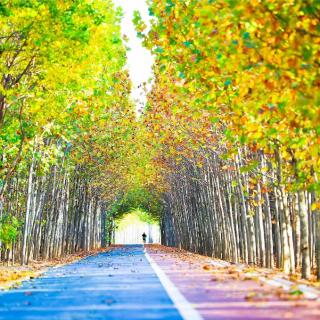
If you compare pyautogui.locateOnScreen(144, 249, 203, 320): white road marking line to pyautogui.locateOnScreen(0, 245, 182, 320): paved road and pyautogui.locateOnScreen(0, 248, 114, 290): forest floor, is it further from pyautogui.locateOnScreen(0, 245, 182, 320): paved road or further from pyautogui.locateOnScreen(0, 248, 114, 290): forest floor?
pyautogui.locateOnScreen(0, 248, 114, 290): forest floor

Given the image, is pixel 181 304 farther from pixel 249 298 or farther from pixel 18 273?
pixel 18 273

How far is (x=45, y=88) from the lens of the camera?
24.0 meters

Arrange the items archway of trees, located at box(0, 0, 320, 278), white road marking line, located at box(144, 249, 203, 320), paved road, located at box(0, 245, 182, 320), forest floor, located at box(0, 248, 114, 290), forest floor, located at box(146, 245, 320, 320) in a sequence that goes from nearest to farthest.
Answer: white road marking line, located at box(144, 249, 203, 320), forest floor, located at box(146, 245, 320, 320), paved road, located at box(0, 245, 182, 320), archway of trees, located at box(0, 0, 320, 278), forest floor, located at box(0, 248, 114, 290)

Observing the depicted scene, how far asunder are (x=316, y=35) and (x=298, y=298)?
159 inches

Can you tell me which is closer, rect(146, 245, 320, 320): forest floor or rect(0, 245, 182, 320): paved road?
rect(146, 245, 320, 320): forest floor

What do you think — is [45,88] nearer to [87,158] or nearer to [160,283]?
[160,283]

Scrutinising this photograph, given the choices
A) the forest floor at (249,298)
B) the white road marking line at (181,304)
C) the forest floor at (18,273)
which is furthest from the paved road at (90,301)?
the forest floor at (18,273)

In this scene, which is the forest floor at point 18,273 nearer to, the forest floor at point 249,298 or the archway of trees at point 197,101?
the archway of trees at point 197,101

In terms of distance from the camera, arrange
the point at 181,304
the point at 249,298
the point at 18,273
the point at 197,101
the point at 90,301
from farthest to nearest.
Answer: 1. the point at 18,273
2. the point at 197,101
3. the point at 90,301
4. the point at 249,298
5. the point at 181,304

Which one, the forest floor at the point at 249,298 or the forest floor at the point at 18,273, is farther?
the forest floor at the point at 18,273

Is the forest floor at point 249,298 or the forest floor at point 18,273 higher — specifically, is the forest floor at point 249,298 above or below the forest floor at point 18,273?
below

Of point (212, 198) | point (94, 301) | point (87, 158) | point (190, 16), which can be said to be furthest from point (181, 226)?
point (94, 301)

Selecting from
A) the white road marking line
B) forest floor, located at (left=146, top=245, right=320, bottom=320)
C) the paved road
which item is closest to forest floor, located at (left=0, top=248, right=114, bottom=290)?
the paved road

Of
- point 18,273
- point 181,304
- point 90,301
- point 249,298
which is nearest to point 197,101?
point 90,301
